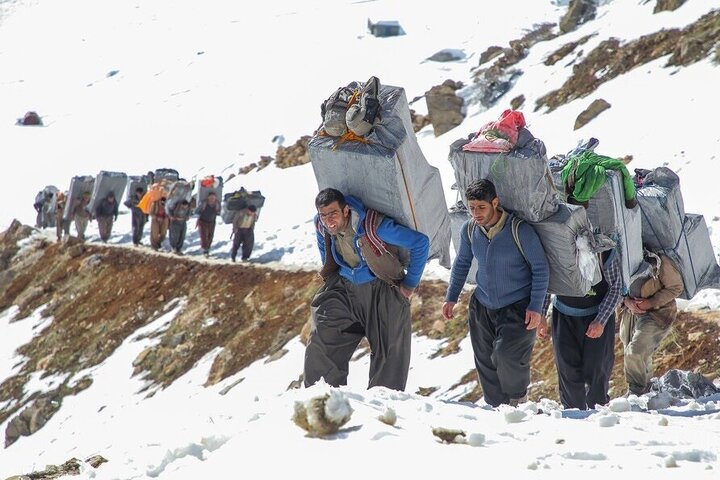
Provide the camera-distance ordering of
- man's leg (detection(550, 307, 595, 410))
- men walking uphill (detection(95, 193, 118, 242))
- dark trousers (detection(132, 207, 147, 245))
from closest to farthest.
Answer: man's leg (detection(550, 307, 595, 410)) → dark trousers (detection(132, 207, 147, 245)) → men walking uphill (detection(95, 193, 118, 242))

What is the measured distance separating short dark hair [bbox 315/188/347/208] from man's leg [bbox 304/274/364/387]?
0.55 meters

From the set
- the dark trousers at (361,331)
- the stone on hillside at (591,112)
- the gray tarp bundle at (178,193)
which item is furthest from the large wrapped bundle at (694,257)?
the gray tarp bundle at (178,193)

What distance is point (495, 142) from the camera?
19.0 ft

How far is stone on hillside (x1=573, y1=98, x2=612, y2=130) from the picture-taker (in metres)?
21.7

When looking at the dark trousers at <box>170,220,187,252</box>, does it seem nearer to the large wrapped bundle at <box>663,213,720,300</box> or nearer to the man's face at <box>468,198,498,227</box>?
the large wrapped bundle at <box>663,213,720,300</box>

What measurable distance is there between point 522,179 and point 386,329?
1.25 metres

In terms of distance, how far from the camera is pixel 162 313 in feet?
63.9

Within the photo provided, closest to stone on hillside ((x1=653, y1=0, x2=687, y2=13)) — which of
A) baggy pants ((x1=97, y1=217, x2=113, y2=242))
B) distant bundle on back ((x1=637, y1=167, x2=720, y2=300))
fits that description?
baggy pants ((x1=97, y1=217, x2=113, y2=242))

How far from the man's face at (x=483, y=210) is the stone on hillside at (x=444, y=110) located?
22.1m

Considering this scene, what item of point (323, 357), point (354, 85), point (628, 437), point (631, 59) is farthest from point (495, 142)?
point (631, 59)

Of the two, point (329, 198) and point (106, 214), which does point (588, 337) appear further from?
point (106, 214)

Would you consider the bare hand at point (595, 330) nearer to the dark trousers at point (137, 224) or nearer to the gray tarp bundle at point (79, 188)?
the dark trousers at point (137, 224)

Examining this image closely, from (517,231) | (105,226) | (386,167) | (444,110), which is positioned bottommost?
(105,226)

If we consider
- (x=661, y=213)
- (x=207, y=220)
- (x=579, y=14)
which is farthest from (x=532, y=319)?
(x=579, y=14)
